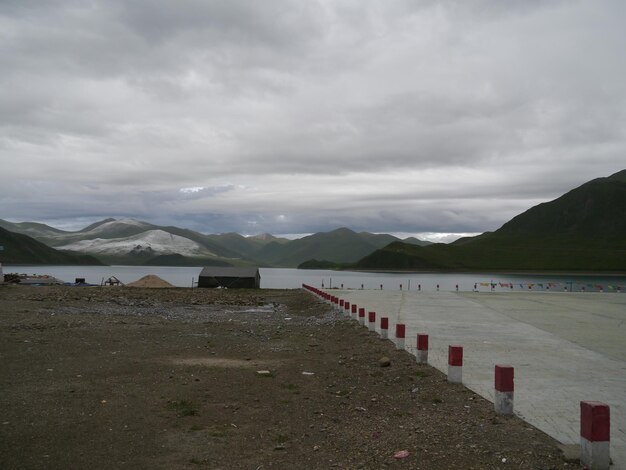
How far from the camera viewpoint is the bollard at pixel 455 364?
960cm

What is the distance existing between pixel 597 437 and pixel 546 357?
7463 mm

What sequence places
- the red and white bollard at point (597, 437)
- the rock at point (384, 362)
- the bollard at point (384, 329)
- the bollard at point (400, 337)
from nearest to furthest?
the red and white bollard at point (597, 437) < the rock at point (384, 362) < the bollard at point (400, 337) < the bollard at point (384, 329)

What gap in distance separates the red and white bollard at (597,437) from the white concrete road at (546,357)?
0.23m

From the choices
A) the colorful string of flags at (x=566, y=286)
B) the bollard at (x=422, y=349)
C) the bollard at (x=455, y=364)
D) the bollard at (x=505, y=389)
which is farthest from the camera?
the colorful string of flags at (x=566, y=286)

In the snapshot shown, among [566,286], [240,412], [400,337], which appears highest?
[400,337]

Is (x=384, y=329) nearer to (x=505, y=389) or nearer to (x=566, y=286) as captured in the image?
(x=505, y=389)

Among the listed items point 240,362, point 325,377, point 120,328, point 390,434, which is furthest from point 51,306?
point 390,434

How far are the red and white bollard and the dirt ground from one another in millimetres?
248

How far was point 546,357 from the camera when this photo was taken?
12.5 metres

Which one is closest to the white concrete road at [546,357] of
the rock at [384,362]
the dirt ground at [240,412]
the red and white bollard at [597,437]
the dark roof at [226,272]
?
the red and white bollard at [597,437]

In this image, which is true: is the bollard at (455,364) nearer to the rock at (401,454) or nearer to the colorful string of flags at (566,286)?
the rock at (401,454)

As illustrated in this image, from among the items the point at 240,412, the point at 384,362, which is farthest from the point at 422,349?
the point at 240,412

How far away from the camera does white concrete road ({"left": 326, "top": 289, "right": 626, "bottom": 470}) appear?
7.60 metres

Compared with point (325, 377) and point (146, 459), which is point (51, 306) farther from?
point (146, 459)
